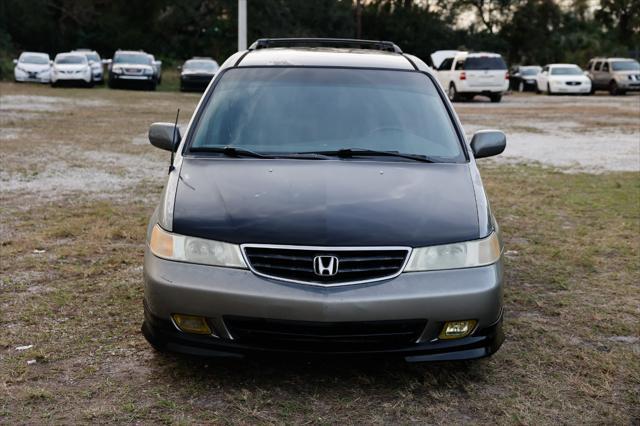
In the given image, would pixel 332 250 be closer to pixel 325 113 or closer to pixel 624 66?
pixel 325 113

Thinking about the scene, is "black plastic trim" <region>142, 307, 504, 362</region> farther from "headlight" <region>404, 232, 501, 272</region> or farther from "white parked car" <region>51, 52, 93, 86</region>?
"white parked car" <region>51, 52, 93, 86</region>

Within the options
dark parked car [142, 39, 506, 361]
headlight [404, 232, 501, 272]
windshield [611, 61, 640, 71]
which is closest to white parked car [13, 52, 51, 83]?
windshield [611, 61, 640, 71]

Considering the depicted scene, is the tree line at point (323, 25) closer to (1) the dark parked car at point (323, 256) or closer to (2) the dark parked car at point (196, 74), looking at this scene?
(2) the dark parked car at point (196, 74)

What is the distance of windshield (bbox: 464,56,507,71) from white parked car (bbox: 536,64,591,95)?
8250mm

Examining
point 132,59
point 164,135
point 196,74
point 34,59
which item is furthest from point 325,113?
point 34,59

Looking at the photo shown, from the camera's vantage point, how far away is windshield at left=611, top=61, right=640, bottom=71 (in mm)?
38062

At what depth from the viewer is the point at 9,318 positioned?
15.7 ft

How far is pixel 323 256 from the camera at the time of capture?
359 cm

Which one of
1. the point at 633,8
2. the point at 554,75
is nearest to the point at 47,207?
the point at 554,75

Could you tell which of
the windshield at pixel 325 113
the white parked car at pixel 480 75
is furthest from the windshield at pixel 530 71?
the windshield at pixel 325 113

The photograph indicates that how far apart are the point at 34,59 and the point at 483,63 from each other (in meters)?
21.0

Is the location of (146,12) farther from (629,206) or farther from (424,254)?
(424,254)

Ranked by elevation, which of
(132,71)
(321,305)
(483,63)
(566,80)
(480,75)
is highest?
(321,305)

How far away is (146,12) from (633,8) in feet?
130
